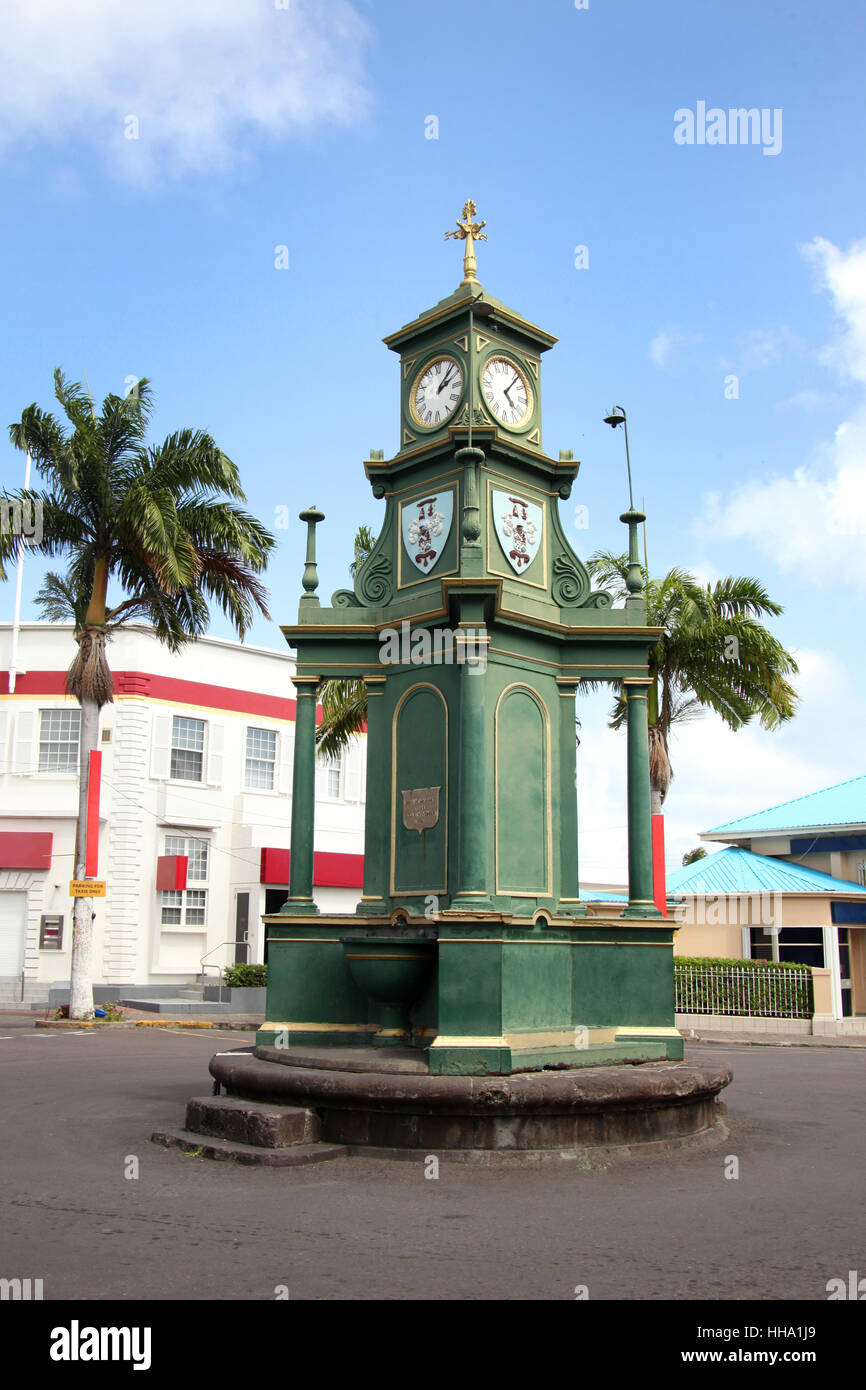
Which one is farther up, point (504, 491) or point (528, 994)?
point (504, 491)

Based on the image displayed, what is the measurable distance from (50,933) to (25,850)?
2.14 m

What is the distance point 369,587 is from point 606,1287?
7279mm

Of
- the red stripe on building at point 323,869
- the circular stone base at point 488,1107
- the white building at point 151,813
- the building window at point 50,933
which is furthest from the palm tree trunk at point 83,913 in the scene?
the circular stone base at point 488,1107

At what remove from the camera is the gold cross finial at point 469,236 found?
11.1 metres

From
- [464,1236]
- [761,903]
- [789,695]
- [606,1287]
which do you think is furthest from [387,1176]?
[761,903]

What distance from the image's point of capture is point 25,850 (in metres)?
28.3

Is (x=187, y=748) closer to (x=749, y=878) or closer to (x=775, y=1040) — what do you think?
(x=749, y=878)

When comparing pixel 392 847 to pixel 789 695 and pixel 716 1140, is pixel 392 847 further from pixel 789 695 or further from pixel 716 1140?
pixel 789 695

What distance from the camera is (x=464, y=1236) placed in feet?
19.7

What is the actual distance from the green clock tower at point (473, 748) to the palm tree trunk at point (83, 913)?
1190 centimetres

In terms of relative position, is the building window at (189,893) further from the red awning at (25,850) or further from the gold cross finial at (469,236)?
the gold cross finial at (469,236)

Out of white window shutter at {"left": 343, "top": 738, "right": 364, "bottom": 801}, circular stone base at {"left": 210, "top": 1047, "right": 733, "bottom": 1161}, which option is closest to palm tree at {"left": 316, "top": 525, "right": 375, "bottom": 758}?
white window shutter at {"left": 343, "top": 738, "right": 364, "bottom": 801}

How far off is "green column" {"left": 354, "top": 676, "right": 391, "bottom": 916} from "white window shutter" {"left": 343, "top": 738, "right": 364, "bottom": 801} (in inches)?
898

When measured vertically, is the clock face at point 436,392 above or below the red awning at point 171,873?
above
